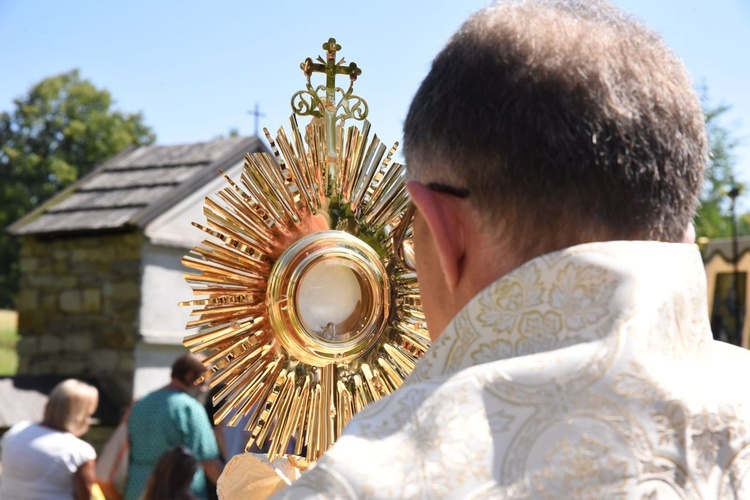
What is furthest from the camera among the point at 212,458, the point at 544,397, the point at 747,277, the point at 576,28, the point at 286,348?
the point at 747,277

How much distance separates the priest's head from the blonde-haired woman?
3.80 metres

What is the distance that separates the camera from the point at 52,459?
437 centimetres

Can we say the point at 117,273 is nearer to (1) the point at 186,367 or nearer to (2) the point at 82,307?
(2) the point at 82,307

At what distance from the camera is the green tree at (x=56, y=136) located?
3656cm

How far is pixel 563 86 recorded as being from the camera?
907 millimetres

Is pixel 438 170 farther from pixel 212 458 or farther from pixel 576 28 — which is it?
pixel 212 458

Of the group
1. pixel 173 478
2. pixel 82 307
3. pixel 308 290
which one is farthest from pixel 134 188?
pixel 308 290

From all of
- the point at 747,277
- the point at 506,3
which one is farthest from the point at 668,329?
the point at 747,277

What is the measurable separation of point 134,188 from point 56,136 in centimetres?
3160

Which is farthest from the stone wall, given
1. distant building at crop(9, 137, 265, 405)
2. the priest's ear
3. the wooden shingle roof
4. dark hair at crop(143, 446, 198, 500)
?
the priest's ear

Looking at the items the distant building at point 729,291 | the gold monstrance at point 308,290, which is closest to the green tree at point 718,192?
the distant building at point 729,291

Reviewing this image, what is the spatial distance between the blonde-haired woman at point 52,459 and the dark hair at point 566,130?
3847 millimetres

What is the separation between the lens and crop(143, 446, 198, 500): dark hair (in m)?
4.21

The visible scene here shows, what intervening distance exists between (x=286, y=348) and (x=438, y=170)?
59cm
